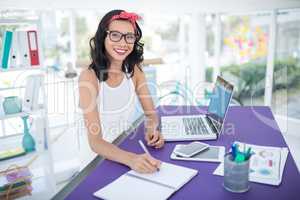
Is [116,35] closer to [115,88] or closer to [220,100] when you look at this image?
[115,88]

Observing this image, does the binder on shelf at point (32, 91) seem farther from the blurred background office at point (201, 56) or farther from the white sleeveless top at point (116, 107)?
the white sleeveless top at point (116, 107)

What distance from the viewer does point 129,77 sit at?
1.88 meters

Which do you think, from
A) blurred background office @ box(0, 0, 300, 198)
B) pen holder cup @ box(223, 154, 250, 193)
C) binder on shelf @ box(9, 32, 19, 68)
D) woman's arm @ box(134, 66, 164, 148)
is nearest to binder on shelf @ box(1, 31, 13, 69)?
binder on shelf @ box(9, 32, 19, 68)

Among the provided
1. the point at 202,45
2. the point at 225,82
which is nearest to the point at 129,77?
the point at 225,82

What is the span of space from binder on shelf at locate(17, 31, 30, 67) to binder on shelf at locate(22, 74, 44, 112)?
0.15 metres

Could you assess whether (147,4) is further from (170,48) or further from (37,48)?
(170,48)

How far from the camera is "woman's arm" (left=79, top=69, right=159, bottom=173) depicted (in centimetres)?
115

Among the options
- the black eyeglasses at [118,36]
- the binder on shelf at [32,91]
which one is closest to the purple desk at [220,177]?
the black eyeglasses at [118,36]

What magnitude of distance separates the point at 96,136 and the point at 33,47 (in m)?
1.34

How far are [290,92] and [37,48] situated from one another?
304cm

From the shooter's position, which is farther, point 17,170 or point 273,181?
point 17,170

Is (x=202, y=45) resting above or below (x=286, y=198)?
above

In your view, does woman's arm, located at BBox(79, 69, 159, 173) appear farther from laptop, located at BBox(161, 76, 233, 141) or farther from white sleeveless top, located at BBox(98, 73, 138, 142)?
laptop, located at BBox(161, 76, 233, 141)

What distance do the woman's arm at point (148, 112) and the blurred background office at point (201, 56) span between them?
1192 millimetres
